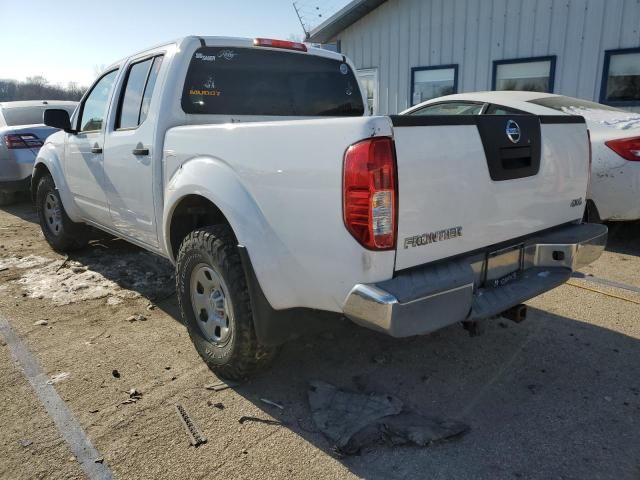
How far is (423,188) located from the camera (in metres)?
2.29

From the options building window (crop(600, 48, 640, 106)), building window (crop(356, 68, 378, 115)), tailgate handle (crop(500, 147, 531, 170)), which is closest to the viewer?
tailgate handle (crop(500, 147, 531, 170))

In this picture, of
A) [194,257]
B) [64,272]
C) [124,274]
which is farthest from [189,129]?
[64,272]

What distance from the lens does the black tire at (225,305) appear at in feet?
9.17

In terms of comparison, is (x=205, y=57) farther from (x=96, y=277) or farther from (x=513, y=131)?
(x=96, y=277)

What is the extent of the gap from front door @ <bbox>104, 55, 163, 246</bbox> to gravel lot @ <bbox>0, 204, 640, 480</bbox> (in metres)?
0.80

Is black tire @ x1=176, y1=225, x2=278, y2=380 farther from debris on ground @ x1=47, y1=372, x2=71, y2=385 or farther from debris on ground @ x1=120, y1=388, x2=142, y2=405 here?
debris on ground @ x1=47, y1=372, x2=71, y2=385

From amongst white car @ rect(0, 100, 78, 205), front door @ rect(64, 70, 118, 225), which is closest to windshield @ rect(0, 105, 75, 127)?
white car @ rect(0, 100, 78, 205)

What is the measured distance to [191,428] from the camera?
8.76ft

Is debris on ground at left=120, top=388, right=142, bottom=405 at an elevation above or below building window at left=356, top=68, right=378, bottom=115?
below

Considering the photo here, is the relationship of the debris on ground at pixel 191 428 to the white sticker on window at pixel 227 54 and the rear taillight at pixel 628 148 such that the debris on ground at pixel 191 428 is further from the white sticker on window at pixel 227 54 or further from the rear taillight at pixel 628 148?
the rear taillight at pixel 628 148

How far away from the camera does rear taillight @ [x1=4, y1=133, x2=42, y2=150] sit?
8.30m

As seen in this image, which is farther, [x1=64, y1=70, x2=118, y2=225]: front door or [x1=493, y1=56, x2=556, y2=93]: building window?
[x1=493, y1=56, x2=556, y2=93]: building window

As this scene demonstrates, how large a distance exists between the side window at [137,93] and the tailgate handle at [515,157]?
2.51m

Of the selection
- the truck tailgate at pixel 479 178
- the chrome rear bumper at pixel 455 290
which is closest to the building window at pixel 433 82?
the truck tailgate at pixel 479 178
